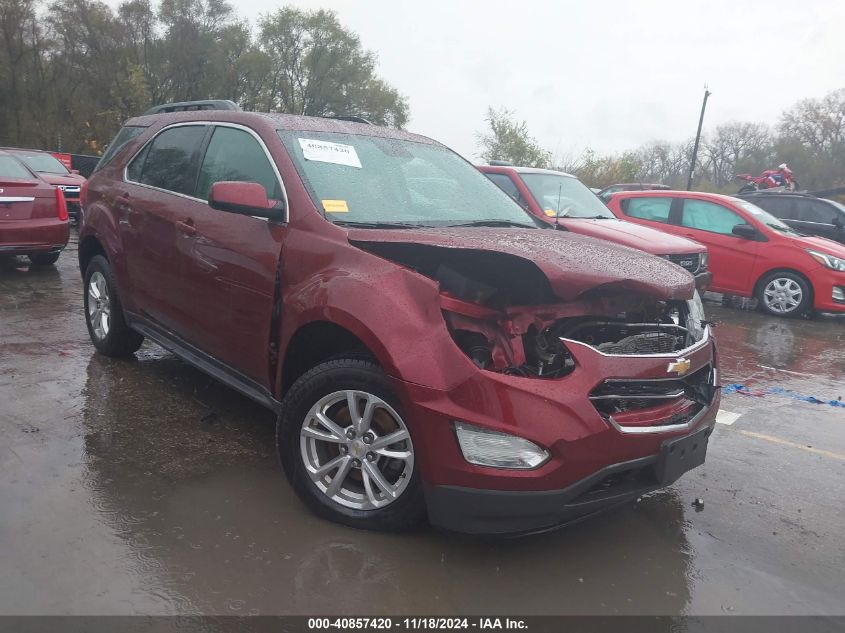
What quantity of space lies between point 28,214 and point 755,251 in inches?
373

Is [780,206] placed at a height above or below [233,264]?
above

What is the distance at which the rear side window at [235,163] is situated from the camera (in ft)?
12.0

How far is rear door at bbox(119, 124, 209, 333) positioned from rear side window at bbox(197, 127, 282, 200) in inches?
4.7

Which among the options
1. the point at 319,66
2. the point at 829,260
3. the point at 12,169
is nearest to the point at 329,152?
the point at 12,169

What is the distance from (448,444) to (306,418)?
0.76 metres

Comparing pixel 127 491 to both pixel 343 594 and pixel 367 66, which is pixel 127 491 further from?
pixel 367 66

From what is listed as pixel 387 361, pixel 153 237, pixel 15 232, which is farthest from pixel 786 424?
pixel 15 232

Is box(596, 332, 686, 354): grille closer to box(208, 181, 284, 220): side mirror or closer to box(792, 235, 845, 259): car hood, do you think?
box(208, 181, 284, 220): side mirror

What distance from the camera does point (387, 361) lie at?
275cm

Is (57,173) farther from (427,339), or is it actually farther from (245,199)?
(427,339)

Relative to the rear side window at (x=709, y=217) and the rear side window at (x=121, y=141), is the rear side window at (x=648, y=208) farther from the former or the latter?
the rear side window at (x=121, y=141)

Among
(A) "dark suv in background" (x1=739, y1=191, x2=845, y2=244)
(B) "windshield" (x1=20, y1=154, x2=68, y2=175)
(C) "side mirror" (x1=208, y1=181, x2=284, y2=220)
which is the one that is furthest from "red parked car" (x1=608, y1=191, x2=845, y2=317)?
(B) "windshield" (x1=20, y1=154, x2=68, y2=175)

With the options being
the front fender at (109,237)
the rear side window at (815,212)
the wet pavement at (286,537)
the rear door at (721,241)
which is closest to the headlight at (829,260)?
the rear door at (721,241)

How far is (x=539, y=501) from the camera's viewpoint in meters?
2.61
